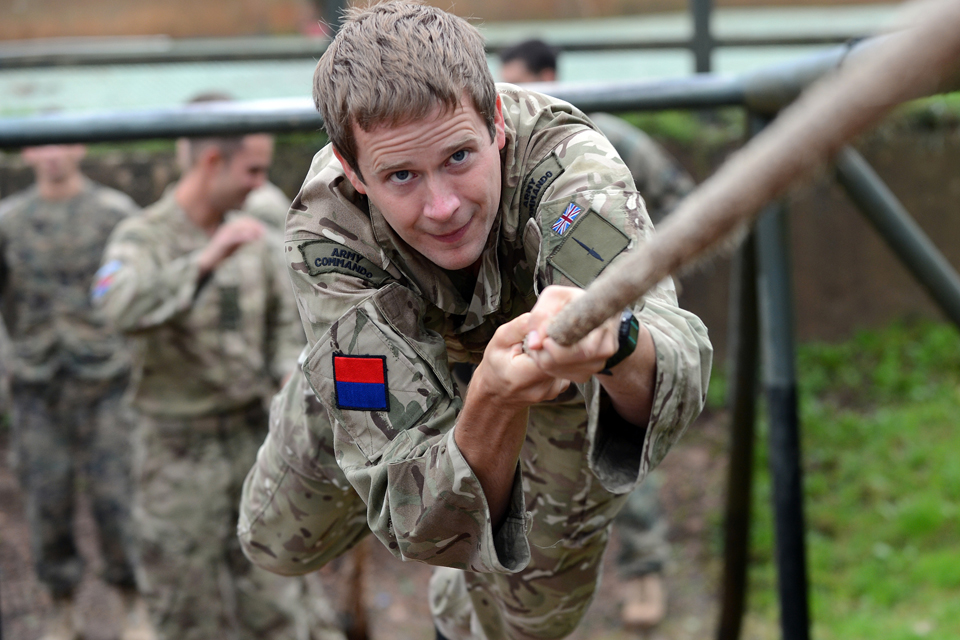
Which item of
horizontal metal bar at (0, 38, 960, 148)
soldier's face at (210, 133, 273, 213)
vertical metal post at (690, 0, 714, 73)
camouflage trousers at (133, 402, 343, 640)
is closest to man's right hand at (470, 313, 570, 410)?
horizontal metal bar at (0, 38, 960, 148)

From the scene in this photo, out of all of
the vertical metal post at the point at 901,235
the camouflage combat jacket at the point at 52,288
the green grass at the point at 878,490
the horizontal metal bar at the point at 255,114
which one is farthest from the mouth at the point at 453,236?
the camouflage combat jacket at the point at 52,288

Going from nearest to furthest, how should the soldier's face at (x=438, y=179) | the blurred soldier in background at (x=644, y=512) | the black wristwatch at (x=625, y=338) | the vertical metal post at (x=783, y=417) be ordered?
the black wristwatch at (x=625, y=338) → the soldier's face at (x=438, y=179) → the vertical metal post at (x=783, y=417) → the blurred soldier in background at (x=644, y=512)

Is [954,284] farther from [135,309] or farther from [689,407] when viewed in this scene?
[135,309]

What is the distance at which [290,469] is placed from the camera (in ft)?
6.67

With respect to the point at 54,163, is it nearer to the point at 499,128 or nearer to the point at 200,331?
the point at 200,331

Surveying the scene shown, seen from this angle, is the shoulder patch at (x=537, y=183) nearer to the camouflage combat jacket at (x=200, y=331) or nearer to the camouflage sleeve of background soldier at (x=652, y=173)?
the camouflage combat jacket at (x=200, y=331)

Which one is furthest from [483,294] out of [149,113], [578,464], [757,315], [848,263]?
[848,263]

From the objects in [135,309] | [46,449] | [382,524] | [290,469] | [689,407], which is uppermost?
[689,407]

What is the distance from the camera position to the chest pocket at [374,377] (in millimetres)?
1419

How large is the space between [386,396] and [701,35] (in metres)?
4.56

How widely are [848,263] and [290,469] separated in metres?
3.91

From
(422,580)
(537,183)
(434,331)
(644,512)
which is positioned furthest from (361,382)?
(422,580)

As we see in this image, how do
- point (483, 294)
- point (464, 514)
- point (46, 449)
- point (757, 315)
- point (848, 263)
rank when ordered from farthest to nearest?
point (848, 263) < point (46, 449) < point (757, 315) < point (483, 294) < point (464, 514)

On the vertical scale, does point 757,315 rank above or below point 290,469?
below
